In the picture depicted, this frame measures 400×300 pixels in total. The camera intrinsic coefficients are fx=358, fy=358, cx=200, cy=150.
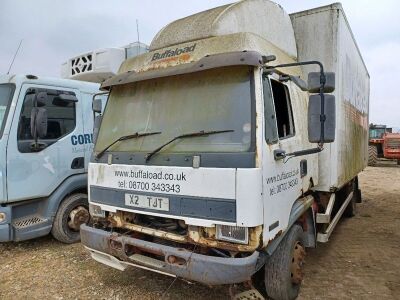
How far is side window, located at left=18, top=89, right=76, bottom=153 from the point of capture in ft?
15.6

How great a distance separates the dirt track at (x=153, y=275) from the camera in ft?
12.3

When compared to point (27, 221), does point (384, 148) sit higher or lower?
higher

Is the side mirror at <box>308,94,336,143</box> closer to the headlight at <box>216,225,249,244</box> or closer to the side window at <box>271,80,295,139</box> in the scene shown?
the side window at <box>271,80,295,139</box>

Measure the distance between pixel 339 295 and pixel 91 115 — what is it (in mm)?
4254

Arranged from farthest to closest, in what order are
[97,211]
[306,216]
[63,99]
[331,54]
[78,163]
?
1. [78,163]
2. [63,99]
3. [331,54]
4. [306,216]
5. [97,211]

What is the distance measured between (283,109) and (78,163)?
338 centimetres

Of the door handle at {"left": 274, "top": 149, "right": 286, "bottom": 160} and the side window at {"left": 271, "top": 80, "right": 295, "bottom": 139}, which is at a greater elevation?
the side window at {"left": 271, "top": 80, "right": 295, "bottom": 139}

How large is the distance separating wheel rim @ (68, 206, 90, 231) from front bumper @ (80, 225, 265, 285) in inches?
75.9

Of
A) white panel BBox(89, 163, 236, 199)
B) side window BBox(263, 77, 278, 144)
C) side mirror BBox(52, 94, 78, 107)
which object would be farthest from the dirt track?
side mirror BBox(52, 94, 78, 107)

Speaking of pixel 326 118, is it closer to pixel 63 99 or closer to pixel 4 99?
pixel 63 99

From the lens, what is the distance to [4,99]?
475 centimetres

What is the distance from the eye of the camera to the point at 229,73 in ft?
9.78

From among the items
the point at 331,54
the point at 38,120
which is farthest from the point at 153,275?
the point at 331,54

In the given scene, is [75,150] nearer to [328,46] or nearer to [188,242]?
[188,242]
